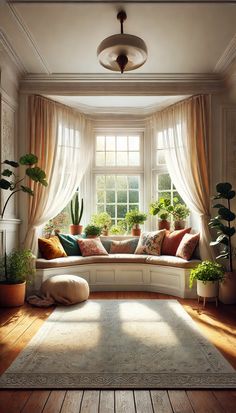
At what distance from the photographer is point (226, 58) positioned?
4.65 metres

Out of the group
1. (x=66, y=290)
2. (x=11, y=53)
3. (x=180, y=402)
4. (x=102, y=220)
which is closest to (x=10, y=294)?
(x=66, y=290)

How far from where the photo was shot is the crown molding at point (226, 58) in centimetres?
432

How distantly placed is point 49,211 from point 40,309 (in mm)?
1669

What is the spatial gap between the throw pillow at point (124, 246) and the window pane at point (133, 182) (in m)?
1.10

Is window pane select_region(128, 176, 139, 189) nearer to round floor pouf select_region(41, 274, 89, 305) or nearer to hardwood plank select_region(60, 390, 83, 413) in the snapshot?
round floor pouf select_region(41, 274, 89, 305)

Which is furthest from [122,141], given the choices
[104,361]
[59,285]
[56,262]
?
[104,361]

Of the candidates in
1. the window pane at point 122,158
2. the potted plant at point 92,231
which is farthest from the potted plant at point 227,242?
the window pane at point 122,158

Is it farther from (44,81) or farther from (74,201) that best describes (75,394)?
(44,81)

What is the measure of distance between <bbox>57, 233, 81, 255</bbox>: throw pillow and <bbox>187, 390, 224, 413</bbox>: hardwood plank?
3497 mm

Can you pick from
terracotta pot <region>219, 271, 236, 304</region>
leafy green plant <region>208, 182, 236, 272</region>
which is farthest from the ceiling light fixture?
terracotta pot <region>219, 271, 236, 304</region>

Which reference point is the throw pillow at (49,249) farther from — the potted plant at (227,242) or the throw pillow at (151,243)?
the potted plant at (227,242)

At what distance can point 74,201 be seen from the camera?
6.11 meters

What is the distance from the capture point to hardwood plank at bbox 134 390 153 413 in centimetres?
203

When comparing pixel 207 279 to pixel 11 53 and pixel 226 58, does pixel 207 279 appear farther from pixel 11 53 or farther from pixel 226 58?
pixel 11 53
